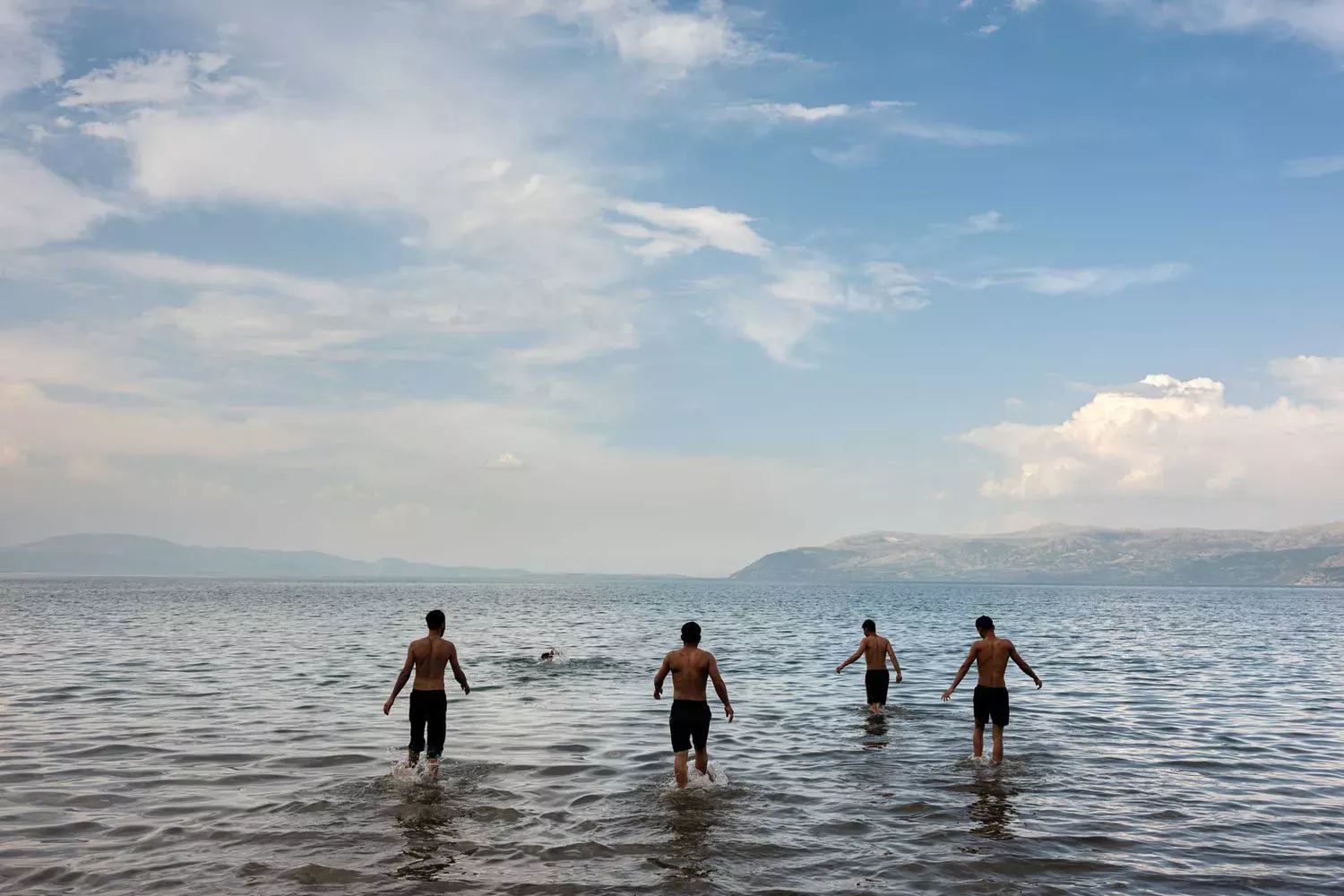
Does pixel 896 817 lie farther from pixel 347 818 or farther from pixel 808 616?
pixel 808 616

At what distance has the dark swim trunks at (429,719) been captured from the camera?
50.8 feet

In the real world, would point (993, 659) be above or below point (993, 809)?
above

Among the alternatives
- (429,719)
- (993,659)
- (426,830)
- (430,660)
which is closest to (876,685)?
(993,659)

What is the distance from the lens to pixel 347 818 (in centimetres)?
1308

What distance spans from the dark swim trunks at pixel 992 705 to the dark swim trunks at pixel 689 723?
5556 millimetres

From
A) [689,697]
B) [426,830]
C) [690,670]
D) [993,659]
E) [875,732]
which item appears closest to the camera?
[426,830]

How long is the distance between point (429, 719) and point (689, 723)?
14.6 feet

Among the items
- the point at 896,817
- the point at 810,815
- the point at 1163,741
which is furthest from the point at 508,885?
the point at 1163,741

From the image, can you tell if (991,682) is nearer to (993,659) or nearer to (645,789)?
(993,659)

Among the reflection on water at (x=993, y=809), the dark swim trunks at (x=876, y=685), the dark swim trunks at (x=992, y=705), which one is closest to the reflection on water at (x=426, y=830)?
the reflection on water at (x=993, y=809)

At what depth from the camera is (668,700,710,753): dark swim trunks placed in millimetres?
14734

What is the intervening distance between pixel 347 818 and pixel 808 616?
8241 centimetres

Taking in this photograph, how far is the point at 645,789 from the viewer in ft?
49.8

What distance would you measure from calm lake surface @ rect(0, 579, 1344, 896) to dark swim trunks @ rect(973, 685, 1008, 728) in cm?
90
